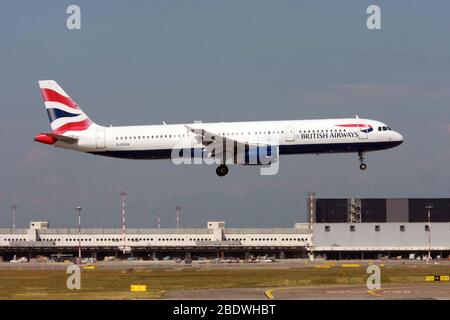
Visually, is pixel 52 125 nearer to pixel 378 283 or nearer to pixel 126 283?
pixel 126 283

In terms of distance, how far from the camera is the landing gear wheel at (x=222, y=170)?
10383cm

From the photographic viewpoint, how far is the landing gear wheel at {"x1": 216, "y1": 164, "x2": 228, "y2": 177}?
104m

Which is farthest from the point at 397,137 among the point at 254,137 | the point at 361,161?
the point at 254,137

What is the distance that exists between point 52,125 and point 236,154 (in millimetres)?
26096

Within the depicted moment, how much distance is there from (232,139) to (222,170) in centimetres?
396

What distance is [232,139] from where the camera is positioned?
10331cm

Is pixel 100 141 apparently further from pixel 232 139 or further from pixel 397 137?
pixel 397 137

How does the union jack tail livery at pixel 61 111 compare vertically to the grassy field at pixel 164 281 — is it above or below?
above

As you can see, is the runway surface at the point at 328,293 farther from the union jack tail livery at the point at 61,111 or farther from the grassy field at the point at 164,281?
the union jack tail livery at the point at 61,111

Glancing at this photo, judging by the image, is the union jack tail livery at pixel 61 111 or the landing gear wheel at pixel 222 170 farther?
the union jack tail livery at pixel 61 111

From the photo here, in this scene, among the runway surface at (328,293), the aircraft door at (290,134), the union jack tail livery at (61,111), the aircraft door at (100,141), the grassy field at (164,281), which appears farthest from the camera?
the union jack tail livery at (61,111)

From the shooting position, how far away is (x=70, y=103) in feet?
380

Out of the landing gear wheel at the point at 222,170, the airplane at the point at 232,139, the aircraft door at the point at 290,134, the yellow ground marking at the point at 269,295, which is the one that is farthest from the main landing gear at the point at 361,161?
the yellow ground marking at the point at 269,295
